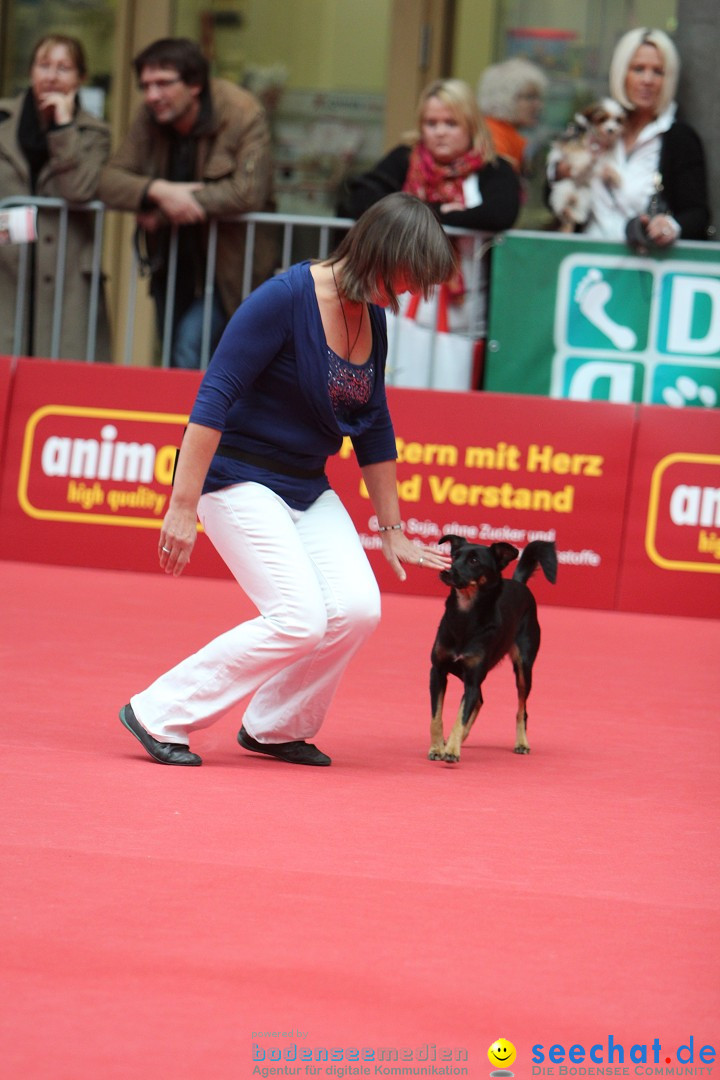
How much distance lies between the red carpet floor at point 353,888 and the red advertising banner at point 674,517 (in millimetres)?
2651

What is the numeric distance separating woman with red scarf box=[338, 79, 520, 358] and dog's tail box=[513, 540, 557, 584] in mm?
3719

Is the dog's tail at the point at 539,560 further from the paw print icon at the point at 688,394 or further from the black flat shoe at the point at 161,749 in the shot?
the paw print icon at the point at 688,394

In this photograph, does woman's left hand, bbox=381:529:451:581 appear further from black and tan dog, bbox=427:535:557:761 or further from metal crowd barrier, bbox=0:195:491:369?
metal crowd barrier, bbox=0:195:491:369

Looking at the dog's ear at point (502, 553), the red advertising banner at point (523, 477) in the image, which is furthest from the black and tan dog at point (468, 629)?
the red advertising banner at point (523, 477)

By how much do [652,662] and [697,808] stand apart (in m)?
2.86

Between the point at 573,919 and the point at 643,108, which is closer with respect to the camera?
the point at 573,919

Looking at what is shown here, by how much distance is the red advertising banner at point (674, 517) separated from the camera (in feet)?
29.8

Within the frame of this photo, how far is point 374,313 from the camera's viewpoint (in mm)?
4934

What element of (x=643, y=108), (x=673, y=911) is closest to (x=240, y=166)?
(x=643, y=108)

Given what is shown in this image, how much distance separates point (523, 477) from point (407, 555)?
4.22 meters

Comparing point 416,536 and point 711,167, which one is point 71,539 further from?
point 711,167

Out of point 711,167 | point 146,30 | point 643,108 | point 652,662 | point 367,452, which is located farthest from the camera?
point 146,30

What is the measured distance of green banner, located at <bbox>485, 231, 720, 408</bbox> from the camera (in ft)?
30.1

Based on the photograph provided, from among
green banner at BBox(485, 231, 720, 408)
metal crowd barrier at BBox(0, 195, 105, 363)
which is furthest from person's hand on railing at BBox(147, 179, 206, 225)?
green banner at BBox(485, 231, 720, 408)
